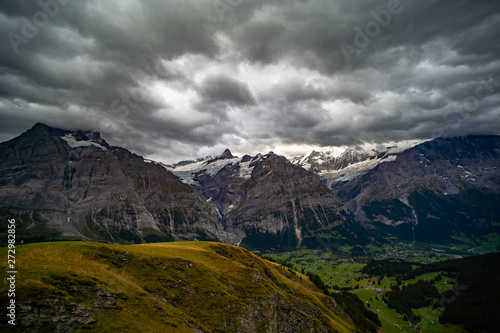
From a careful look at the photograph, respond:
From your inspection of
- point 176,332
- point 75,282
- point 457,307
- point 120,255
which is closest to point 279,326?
point 176,332

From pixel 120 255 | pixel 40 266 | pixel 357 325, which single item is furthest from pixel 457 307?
pixel 40 266

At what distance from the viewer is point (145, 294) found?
56844 mm

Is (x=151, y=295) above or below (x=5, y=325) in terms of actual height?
below

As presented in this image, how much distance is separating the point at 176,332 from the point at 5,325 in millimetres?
28347

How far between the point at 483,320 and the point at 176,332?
203 meters

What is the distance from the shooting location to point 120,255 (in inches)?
2613

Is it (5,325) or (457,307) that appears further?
(457,307)

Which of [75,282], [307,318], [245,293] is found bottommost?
[307,318]

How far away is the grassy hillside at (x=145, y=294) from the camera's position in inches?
1673

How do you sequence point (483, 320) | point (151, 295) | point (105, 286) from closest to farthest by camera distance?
1. point (105, 286)
2. point (151, 295)
3. point (483, 320)

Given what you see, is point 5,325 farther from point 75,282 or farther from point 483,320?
point 483,320

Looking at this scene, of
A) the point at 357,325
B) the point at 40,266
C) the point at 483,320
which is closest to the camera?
the point at 40,266

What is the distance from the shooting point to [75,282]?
48156 millimetres

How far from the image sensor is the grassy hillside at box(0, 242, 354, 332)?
1673 inches
